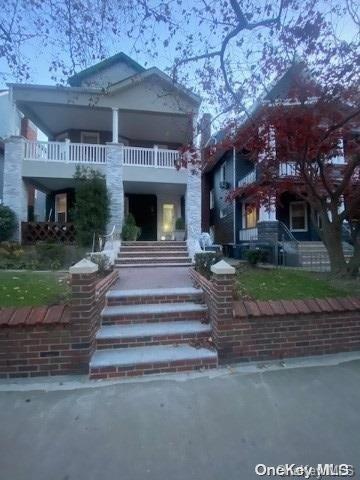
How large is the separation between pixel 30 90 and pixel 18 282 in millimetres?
9743

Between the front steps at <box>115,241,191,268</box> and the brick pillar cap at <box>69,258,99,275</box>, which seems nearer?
the brick pillar cap at <box>69,258,99,275</box>

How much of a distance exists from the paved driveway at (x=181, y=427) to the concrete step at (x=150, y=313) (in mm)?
1197

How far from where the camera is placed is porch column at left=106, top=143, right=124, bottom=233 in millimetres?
12125

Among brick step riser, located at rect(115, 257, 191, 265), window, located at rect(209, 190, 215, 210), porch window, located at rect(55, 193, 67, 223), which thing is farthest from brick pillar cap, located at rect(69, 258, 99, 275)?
window, located at rect(209, 190, 215, 210)

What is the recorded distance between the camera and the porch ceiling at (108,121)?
12922 mm

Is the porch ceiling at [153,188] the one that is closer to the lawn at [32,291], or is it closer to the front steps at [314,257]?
the front steps at [314,257]

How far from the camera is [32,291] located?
5172 millimetres

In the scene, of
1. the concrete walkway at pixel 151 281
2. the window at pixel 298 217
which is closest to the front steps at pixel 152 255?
the concrete walkway at pixel 151 281

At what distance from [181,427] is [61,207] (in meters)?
14.6

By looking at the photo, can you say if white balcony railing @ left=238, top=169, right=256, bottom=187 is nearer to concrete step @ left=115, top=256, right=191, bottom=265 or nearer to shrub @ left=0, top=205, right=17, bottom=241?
concrete step @ left=115, top=256, right=191, bottom=265

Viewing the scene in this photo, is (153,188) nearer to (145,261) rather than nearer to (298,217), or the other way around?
(145,261)

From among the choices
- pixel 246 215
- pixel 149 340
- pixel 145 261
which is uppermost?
pixel 246 215

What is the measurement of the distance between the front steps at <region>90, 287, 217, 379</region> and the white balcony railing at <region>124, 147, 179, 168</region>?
8842 millimetres

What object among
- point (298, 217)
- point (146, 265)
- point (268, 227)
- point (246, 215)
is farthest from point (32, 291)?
point (298, 217)
